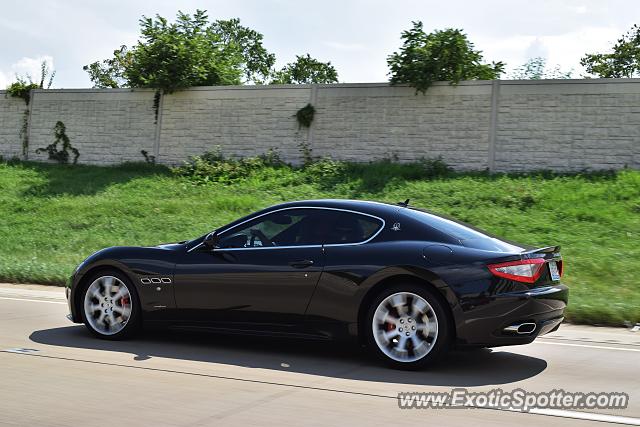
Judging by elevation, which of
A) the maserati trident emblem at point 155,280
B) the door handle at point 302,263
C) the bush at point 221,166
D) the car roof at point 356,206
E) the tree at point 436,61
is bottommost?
the maserati trident emblem at point 155,280

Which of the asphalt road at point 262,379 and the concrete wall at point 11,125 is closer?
the asphalt road at point 262,379

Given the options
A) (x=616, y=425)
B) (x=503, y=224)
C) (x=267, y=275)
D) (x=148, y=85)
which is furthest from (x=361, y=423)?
(x=148, y=85)

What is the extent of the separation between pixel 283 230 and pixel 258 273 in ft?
1.57

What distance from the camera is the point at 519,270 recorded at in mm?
6578

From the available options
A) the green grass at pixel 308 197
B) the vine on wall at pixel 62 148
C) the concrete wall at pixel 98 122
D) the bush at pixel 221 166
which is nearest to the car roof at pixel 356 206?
the green grass at pixel 308 197

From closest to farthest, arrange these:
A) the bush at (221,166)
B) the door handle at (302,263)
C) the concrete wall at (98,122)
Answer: the door handle at (302,263), the bush at (221,166), the concrete wall at (98,122)

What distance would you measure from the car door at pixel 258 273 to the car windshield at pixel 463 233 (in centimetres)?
82

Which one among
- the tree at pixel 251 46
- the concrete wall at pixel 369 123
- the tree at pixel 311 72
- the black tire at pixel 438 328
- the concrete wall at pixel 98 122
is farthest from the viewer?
the tree at pixel 251 46

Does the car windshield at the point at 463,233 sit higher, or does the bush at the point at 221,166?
the bush at the point at 221,166

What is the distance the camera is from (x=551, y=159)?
727 inches

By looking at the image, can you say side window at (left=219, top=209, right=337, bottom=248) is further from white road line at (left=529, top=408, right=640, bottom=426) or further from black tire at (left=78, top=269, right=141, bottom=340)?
white road line at (left=529, top=408, right=640, bottom=426)

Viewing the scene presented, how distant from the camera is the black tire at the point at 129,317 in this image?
7887 mm

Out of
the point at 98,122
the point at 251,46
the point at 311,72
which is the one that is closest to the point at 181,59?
the point at 98,122

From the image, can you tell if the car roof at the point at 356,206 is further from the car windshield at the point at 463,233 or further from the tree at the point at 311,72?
the tree at the point at 311,72
